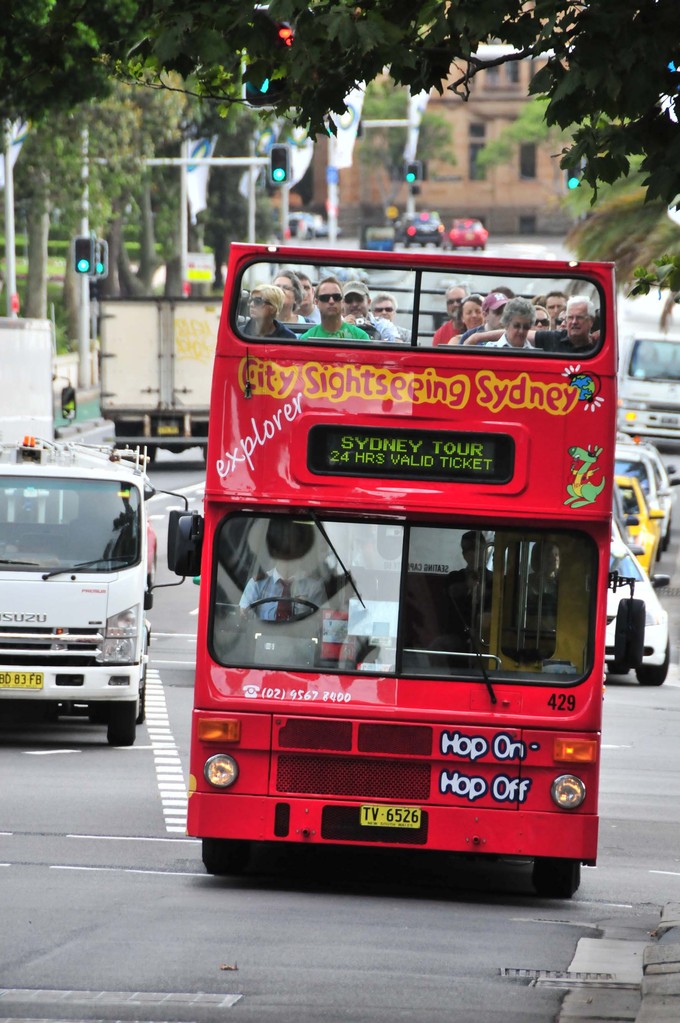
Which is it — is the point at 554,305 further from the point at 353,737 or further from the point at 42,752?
the point at 42,752

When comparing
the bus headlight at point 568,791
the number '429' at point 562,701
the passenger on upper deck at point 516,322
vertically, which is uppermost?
the passenger on upper deck at point 516,322

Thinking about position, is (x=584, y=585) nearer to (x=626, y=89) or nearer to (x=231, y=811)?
(x=231, y=811)

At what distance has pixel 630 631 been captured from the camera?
37.0ft

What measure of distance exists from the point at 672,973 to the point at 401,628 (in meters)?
2.64

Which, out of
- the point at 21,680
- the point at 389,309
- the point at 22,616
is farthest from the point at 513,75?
the point at 389,309

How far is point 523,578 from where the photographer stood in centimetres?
1064

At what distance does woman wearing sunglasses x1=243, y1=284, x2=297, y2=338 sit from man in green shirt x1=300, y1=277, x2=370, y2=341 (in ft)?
0.52

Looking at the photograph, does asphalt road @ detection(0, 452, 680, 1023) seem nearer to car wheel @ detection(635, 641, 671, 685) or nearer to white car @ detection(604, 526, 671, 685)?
white car @ detection(604, 526, 671, 685)

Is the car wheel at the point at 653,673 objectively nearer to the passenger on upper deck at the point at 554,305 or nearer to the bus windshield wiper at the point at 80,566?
the bus windshield wiper at the point at 80,566

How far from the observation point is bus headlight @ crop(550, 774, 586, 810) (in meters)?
10.6

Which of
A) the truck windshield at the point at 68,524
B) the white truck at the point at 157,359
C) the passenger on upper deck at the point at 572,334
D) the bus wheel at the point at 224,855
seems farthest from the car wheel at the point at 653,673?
the white truck at the point at 157,359

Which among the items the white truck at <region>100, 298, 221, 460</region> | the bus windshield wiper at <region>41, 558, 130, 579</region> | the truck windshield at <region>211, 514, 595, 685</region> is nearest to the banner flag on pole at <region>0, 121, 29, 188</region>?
the white truck at <region>100, 298, 221, 460</region>

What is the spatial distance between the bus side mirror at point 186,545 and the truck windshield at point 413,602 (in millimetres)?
463

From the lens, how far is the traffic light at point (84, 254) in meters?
46.5
